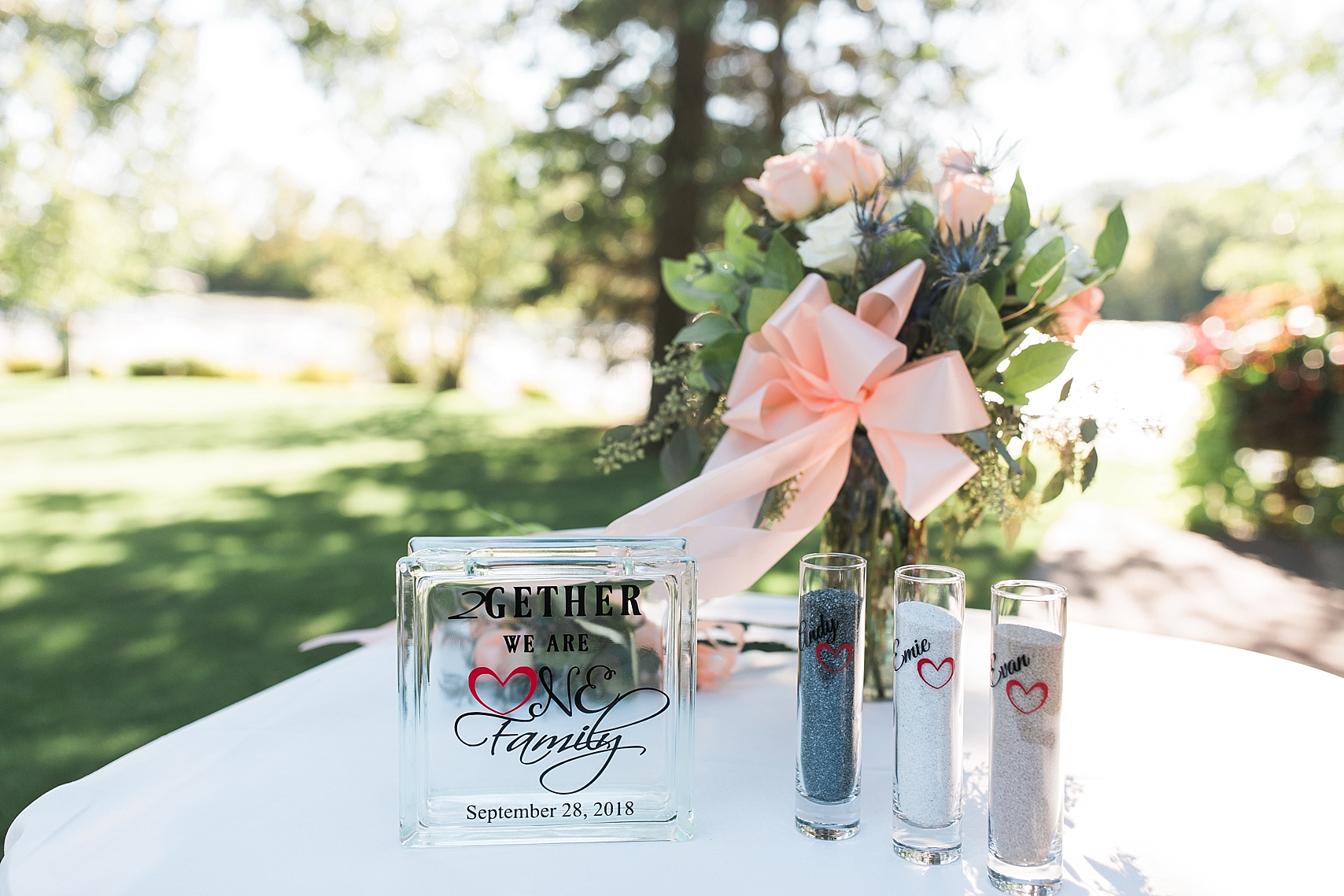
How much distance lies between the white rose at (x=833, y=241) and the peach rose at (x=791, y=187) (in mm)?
95

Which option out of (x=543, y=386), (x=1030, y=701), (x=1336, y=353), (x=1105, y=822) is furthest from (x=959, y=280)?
(x=543, y=386)

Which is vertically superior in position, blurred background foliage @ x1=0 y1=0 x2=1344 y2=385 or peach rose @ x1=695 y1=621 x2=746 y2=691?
blurred background foliage @ x1=0 y1=0 x2=1344 y2=385

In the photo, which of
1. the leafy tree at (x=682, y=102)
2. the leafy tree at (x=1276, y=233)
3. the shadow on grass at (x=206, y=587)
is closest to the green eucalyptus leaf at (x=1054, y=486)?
the shadow on grass at (x=206, y=587)

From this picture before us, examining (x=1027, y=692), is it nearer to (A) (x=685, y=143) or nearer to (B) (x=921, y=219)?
(B) (x=921, y=219)

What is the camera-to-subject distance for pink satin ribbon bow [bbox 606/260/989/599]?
1.08 m

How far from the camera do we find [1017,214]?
3.81ft

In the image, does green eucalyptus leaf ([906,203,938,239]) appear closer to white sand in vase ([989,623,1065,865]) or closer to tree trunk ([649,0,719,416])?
white sand in vase ([989,623,1065,865])

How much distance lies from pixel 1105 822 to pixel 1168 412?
1.81ft

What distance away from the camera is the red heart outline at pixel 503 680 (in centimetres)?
94

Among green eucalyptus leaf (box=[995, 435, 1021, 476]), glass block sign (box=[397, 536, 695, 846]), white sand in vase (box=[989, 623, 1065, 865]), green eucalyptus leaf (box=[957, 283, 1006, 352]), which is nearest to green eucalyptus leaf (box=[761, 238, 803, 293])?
green eucalyptus leaf (box=[957, 283, 1006, 352])

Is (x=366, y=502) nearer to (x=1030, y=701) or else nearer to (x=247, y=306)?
(x=1030, y=701)

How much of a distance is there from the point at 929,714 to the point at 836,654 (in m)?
0.10

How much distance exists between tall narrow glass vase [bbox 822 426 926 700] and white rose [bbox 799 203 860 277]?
0.27 m

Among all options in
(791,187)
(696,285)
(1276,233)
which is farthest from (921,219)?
(1276,233)
